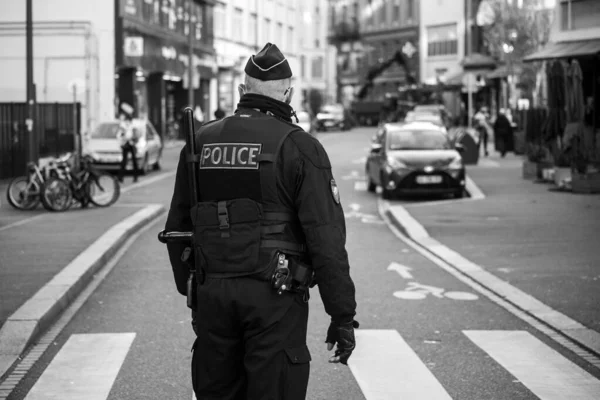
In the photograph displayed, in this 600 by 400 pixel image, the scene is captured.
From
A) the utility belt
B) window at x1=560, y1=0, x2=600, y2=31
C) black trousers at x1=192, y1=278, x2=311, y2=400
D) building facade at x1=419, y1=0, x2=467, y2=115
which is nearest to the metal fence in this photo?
window at x1=560, y1=0, x2=600, y2=31

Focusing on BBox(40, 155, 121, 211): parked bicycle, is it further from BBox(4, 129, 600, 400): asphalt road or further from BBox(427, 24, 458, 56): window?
BBox(427, 24, 458, 56): window

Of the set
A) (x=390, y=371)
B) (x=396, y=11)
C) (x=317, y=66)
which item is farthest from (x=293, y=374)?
(x=317, y=66)

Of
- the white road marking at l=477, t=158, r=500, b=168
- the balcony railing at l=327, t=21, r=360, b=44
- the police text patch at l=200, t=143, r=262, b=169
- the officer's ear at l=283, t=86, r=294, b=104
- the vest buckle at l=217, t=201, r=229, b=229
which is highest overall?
the balcony railing at l=327, t=21, r=360, b=44

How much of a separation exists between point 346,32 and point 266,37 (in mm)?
27829

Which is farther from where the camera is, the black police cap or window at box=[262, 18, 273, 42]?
window at box=[262, 18, 273, 42]

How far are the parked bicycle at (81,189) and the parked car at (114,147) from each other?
28.8 ft

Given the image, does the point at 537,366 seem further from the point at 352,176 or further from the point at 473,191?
the point at 352,176

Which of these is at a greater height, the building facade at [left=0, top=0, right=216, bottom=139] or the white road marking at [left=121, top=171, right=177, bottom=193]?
the building facade at [left=0, top=0, right=216, bottom=139]

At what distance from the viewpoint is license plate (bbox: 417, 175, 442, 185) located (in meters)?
23.7

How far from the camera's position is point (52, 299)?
10.1 meters

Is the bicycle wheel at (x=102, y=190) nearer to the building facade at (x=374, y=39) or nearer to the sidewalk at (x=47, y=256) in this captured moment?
the sidewalk at (x=47, y=256)

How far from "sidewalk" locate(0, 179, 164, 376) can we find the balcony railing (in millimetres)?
83290

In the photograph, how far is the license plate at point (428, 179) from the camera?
77.6ft

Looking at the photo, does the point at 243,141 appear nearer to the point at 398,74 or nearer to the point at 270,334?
the point at 270,334
